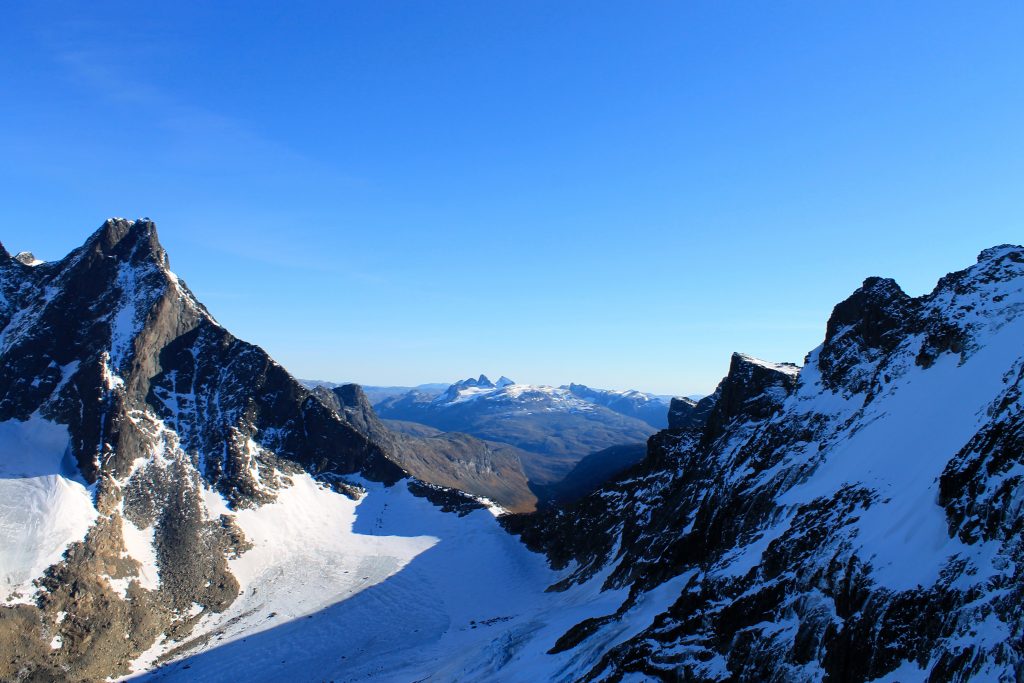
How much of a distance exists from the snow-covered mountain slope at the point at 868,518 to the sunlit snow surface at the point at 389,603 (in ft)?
27.9

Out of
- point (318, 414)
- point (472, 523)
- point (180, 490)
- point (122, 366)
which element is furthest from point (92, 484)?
point (472, 523)

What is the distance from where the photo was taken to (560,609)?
247ft

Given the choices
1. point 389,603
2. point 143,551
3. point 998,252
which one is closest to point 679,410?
point 389,603

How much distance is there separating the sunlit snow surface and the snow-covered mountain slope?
8504mm

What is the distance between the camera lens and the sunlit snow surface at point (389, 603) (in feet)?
200

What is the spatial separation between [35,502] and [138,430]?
22.2 metres

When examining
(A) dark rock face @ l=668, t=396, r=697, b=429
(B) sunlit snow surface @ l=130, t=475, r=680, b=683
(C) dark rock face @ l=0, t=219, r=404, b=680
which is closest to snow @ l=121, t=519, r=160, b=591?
(C) dark rock face @ l=0, t=219, r=404, b=680

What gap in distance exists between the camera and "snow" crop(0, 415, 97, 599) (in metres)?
76.8

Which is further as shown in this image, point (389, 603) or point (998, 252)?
point (389, 603)

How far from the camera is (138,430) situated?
10594 cm

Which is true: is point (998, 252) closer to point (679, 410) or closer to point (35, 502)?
point (35, 502)

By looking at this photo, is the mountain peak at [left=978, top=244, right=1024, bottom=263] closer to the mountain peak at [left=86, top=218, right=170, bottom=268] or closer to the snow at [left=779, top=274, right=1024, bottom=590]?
the snow at [left=779, top=274, right=1024, bottom=590]

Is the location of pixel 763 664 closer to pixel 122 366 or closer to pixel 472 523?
pixel 472 523

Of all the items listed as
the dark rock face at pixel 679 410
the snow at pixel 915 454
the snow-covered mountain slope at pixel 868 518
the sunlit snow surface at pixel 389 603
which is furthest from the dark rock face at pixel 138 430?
the dark rock face at pixel 679 410
